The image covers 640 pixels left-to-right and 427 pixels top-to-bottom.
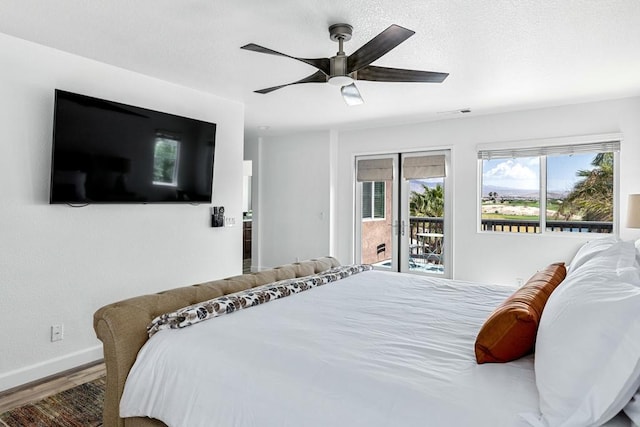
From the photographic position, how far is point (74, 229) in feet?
9.96

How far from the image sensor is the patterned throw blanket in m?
1.76

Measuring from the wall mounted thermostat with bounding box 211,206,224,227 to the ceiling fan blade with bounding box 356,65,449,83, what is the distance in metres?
2.30

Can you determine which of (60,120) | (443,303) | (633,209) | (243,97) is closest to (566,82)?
(633,209)

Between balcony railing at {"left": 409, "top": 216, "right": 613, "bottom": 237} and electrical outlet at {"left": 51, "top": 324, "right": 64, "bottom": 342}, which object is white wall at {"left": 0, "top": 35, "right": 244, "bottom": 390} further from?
balcony railing at {"left": 409, "top": 216, "right": 613, "bottom": 237}

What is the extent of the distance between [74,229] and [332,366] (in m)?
2.57

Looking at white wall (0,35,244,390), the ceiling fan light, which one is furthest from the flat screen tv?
the ceiling fan light

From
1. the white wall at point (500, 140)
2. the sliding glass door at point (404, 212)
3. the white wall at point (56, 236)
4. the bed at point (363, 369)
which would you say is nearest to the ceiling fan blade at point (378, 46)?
the bed at point (363, 369)

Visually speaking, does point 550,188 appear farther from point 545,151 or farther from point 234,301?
point 234,301

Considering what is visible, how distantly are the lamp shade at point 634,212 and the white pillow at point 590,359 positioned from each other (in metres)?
3.03

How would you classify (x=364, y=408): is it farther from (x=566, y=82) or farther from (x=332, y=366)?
(x=566, y=82)

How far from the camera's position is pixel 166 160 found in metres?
3.53

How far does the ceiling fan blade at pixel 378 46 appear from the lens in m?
1.94

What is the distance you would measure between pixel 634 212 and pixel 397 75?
285 centimetres

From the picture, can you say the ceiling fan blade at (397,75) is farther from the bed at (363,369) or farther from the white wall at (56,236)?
the white wall at (56,236)
